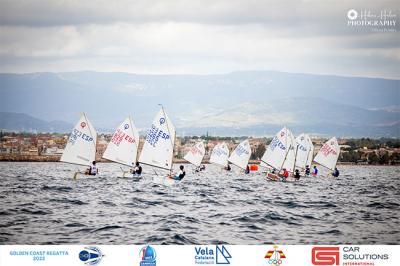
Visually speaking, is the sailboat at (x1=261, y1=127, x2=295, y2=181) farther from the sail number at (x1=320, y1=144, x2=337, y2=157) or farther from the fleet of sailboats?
the sail number at (x1=320, y1=144, x2=337, y2=157)

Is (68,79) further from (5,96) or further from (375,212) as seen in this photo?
(375,212)

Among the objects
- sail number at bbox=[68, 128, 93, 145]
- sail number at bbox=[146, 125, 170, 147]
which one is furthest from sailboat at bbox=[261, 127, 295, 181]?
sail number at bbox=[68, 128, 93, 145]

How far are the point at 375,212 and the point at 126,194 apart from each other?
28.5 ft

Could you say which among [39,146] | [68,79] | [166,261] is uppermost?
[68,79]

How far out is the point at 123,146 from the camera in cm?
2903

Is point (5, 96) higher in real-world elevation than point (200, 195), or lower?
higher

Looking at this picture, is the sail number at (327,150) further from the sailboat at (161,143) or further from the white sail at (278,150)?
the sailboat at (161,143)

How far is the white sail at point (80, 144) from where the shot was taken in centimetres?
2822

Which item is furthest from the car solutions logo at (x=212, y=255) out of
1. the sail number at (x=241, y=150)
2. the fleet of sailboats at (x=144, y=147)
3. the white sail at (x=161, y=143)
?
the sail number at (x=241, y=150)

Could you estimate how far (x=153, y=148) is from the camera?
1026 inches

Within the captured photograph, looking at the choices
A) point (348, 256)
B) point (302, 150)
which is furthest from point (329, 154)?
point (348, 256)

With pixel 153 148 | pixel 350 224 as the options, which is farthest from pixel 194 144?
pixel 350 224

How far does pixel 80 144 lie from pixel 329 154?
1881 centimetres

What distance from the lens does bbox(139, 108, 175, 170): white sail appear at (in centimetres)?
2588
